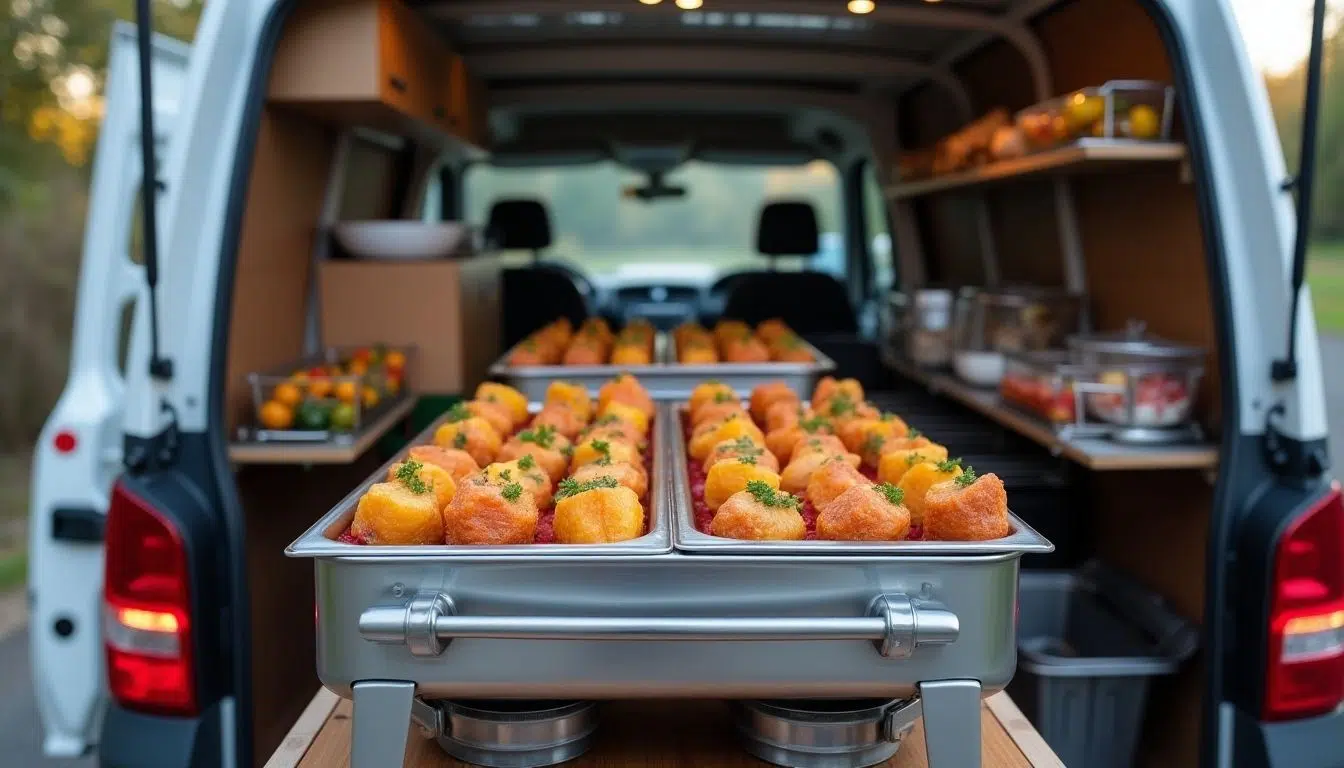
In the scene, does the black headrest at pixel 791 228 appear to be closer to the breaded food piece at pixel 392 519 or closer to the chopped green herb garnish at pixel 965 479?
the chopped green herb garnish at pixel 965 479

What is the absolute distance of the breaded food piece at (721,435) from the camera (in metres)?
2.29

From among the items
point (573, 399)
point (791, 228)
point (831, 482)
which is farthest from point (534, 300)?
point (831, 482)

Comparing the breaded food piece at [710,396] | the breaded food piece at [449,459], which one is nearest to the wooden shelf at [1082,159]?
the breaded food piece at [710,396]

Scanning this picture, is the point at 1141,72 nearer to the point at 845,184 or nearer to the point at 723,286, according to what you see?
the point at 845,184

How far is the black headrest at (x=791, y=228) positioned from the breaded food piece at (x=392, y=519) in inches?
181

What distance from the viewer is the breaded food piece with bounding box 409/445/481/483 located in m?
1.99

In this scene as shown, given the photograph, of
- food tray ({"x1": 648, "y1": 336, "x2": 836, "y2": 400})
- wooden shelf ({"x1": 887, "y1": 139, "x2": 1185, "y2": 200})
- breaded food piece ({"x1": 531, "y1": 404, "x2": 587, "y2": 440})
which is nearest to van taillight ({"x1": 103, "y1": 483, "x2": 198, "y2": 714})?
breaded food piece ({"x1": 531, "y1": 404, "x2": 587, "y2": 440})

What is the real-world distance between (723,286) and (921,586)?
6.11 meters

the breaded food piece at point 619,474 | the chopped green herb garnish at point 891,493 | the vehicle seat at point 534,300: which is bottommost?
the breaded food piece at point 619,474

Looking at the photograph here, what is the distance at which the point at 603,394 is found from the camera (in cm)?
292

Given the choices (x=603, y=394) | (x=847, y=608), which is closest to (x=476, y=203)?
(x=603, y=394)

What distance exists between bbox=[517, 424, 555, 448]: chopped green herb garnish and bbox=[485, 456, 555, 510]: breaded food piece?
0.25m

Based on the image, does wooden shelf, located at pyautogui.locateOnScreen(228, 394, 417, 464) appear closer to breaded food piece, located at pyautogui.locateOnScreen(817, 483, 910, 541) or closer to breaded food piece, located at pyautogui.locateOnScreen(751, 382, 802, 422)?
breaded food piece, located at pyautogui.locateOnScreen(751, 382, 802, 422)

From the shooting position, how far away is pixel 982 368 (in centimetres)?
387
